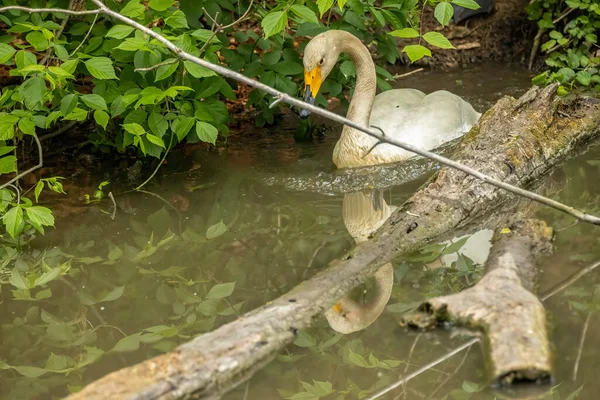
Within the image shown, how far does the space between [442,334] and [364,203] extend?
173cm

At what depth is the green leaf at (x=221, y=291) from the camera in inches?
141

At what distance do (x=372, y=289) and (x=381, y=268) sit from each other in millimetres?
185

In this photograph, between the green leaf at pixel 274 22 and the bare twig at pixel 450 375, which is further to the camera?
the green leaf at pixel 274 22

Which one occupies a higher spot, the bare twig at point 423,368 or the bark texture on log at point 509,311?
the bark texture on log at point 509,311

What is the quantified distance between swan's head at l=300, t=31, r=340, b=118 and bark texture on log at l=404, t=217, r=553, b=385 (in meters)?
1.77

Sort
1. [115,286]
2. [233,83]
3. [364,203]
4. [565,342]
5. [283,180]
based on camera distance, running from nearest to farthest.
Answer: [565,342], [115,286], [364,203], [283,180], [233,83]

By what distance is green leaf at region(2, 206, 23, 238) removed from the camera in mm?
3842

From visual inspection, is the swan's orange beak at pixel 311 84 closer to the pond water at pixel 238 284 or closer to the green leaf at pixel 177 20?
the pond water at pixel 238 284

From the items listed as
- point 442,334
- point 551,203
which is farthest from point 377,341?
point 551,203

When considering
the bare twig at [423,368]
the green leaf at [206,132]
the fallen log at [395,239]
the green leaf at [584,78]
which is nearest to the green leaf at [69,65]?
the green leaf at [206,132]

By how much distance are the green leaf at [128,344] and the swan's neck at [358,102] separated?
7.72 ft

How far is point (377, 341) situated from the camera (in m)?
3.09

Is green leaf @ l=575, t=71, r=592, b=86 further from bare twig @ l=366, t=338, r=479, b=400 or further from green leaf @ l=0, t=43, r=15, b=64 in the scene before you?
green leaf @ l=0, t=43, r=15, b=64

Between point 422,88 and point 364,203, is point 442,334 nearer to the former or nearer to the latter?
point 364,203
